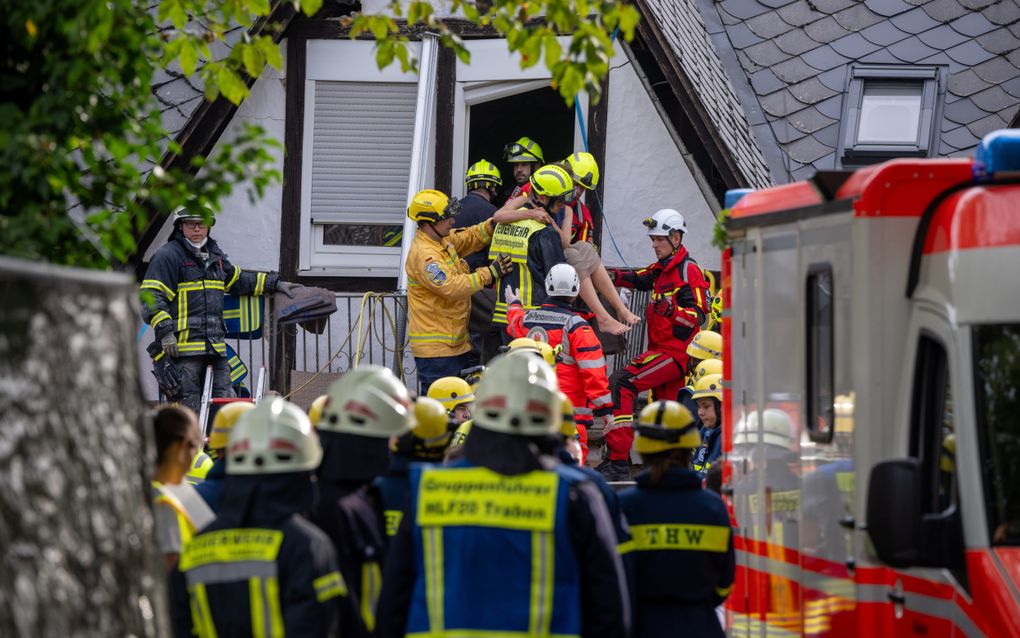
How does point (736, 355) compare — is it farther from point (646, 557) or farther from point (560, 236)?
point (560, 236)

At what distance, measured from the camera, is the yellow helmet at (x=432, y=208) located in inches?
531

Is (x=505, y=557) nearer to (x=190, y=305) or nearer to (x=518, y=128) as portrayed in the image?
(x=190, y=305)

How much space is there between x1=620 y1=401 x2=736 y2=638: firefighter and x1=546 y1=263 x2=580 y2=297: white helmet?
18.6 feet

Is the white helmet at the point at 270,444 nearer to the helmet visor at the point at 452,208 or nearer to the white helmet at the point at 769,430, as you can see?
the white helmet at the point at 769,430

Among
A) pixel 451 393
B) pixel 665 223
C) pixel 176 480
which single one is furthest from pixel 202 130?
pixel 176 480

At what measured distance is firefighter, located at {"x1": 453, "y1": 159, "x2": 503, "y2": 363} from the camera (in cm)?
1381

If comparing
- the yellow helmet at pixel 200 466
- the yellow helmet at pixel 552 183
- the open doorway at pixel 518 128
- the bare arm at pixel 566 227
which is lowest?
the yellow helmet at pixel 200 466

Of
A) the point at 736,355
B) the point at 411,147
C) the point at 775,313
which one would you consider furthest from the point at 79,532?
the point at 411,147

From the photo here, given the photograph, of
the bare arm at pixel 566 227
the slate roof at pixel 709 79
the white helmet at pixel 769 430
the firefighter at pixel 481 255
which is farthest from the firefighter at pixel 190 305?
the white helmet at pixel 769 430

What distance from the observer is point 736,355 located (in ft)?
26.0

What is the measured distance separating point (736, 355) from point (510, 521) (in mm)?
2824

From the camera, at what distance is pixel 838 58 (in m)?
17.3

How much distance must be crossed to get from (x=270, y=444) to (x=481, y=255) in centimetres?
902

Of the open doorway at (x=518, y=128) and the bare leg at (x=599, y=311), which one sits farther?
Answer: the open doorway at (x=518, y=128)
